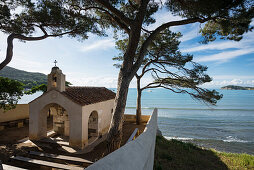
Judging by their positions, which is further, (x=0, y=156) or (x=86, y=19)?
(x=86, y=19)

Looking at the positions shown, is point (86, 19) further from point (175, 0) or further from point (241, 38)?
point (241, 38)

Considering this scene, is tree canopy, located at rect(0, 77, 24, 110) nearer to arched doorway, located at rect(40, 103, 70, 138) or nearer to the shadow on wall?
arched doorway, located at rect(40, 103, 70, 138)

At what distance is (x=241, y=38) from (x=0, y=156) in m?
12.8

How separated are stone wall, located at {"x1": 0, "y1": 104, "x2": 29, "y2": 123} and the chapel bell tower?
22.6 feet

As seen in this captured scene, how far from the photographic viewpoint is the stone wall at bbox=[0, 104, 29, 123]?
10742 mm

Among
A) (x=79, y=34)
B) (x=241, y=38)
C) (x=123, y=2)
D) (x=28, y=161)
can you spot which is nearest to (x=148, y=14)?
(x=123, y=2)

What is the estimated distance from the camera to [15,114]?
38.1 ft

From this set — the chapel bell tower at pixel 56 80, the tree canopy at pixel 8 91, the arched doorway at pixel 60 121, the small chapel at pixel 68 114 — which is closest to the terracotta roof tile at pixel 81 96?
the small chapel at pixel 68 114

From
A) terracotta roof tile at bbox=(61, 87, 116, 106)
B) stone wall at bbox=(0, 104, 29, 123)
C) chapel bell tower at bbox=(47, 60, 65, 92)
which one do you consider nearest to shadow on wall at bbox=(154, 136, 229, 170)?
terracotta roof tile at bbox=(61, 87, 116, 106)

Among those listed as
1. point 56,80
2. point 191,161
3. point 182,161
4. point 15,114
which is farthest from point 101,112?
point 15,114

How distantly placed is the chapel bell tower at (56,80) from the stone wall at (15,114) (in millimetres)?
6876

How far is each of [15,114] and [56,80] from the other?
766cm

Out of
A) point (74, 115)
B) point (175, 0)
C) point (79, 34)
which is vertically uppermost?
point (175, 0)

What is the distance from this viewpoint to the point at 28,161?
210 inches
